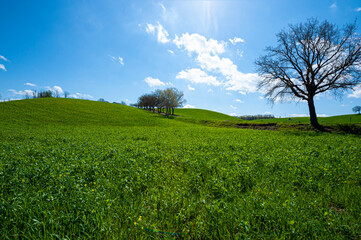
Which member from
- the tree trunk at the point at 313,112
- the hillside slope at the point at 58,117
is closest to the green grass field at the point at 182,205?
the tree trunk at the point at 313,112

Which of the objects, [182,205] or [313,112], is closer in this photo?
[182,205]

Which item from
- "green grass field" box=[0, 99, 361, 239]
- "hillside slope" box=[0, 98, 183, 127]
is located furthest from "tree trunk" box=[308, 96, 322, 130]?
"hillside slope" box=[0, 98, 183, 127]

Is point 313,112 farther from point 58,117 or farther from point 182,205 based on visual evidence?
point 58,117

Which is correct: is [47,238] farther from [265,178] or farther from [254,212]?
[265,178]

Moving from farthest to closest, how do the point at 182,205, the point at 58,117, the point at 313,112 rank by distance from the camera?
1. the point at 58,117
2. the point at 313,112
3. the point at 182,205

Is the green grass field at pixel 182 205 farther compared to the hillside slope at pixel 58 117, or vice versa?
the hillside slope at pixel 58 117

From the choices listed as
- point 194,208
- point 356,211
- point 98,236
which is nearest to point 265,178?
point 356,211

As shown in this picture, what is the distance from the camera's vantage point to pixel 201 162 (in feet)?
24.8

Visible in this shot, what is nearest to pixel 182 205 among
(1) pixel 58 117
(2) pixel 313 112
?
(2) pixel 313 112

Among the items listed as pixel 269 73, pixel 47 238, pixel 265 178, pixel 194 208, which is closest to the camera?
pixel 47 238

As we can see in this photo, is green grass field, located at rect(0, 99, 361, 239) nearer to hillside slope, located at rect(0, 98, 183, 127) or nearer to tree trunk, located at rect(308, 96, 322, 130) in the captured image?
tree trunk, located at rect(308, 96, 322, 130)

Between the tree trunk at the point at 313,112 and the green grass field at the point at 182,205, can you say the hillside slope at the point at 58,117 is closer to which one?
the tree trunk at the point at 313,112

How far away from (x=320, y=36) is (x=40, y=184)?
35.7 metres

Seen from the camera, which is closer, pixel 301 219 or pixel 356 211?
pixel 301 219
